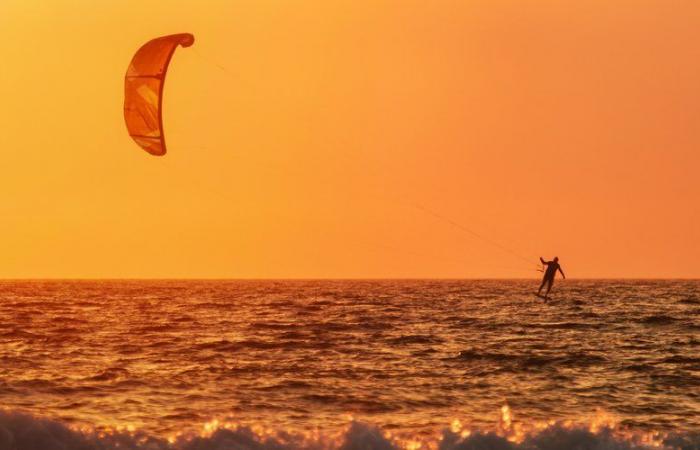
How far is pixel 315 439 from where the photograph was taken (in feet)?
59.0

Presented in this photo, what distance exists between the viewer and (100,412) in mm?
20266

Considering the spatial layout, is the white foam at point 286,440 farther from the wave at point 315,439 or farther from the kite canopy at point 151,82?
the kite canopy at point 151,82

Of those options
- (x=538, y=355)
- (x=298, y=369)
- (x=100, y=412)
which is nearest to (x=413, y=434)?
(x=100, y=412)

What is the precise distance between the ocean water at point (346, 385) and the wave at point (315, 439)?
Result: 0.03 meters

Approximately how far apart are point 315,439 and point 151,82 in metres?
9.79

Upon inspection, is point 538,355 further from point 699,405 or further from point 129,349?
point 129,349

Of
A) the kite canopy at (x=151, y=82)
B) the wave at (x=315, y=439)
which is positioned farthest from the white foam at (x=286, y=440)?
the kite canopy at (x=151, y=82)

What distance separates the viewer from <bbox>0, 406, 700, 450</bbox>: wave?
56.5 ft

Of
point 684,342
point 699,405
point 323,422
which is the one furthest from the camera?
point 684,342

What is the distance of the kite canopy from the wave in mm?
8285

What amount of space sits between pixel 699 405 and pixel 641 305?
38355mm

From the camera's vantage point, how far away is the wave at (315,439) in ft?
56.5

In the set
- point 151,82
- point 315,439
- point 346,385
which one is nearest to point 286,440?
point 315,439

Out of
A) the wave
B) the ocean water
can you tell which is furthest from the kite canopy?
the wave
